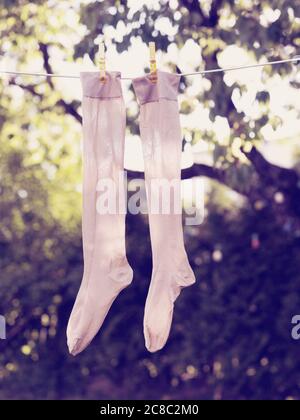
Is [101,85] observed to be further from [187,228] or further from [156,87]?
[187,228]

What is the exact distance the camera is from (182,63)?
6.34 metres

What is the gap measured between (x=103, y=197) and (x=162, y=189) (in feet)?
0.88

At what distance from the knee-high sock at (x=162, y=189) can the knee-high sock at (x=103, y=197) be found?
0.12 meters

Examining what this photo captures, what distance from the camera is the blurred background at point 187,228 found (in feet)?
19.9

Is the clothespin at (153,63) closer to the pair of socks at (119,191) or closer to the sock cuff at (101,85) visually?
the pair of socks at (119,191)

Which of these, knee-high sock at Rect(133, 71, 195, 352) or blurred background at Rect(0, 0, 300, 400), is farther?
blurred background at Rect(0, 0, 300, 400)

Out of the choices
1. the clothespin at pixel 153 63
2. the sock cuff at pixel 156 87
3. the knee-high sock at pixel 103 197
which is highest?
the clothespin at pixel 153 63

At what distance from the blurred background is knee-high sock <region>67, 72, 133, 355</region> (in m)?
1.76

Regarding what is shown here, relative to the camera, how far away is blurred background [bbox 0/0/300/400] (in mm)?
6051

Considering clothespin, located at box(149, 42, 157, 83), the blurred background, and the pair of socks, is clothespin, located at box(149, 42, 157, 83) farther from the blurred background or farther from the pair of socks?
the blurred background

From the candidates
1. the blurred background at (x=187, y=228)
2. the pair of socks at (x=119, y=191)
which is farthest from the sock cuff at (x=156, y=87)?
the blurred background at (x=187, y=228)

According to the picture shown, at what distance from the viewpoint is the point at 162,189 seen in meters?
4.10

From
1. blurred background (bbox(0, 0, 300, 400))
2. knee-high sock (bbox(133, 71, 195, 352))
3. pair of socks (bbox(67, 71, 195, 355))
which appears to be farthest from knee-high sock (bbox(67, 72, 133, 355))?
blurred background (bbox(0, 0, 300, 400))
